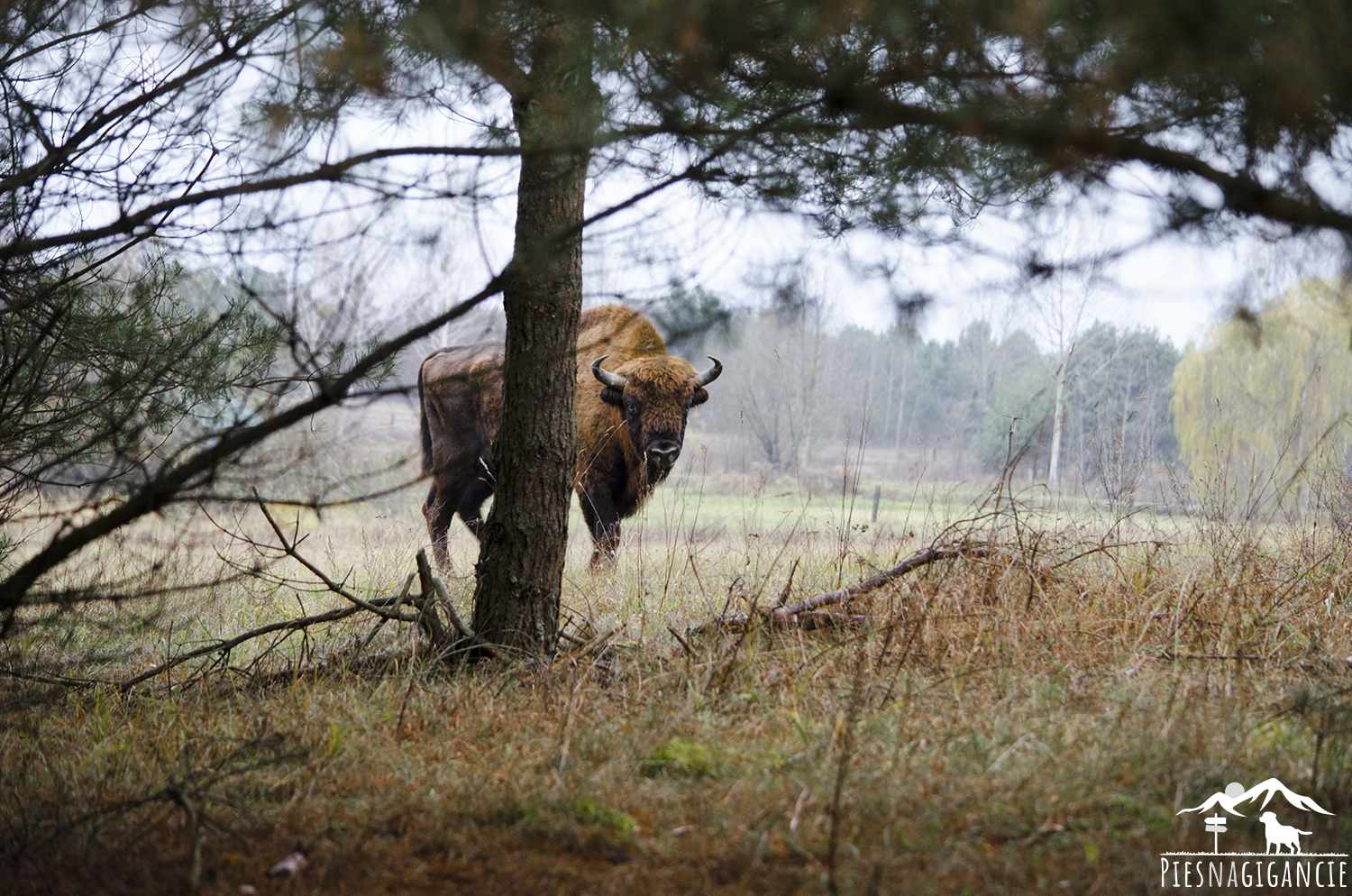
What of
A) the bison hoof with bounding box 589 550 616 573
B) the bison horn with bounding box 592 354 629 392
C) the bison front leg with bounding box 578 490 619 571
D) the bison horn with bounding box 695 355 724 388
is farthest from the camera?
the bison horn with bounding box 695 355 724 388

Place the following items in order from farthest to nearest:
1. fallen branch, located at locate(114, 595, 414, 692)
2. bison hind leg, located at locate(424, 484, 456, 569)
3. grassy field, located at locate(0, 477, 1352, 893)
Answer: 1. bison hind leg, located at locate(424, 484, 456, 569)
2. fallen branch, located at locate(114, 595, 414, 692)
3. grassy field, located at locate(0, 477, 1352, 893)

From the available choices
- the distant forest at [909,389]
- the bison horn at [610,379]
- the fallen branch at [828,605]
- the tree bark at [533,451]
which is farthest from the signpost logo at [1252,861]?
the distant forest at [909,389]

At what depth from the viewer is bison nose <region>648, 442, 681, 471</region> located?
6.51 meters

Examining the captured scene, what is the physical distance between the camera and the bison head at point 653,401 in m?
6.55

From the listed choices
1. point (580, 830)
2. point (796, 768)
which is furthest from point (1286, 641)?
point (580, 830)

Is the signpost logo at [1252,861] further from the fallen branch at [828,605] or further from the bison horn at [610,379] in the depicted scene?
the bison horn at [610,379]

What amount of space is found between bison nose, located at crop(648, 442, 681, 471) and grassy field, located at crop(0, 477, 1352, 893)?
2.23 metres

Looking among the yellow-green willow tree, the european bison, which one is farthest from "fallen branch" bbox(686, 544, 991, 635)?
the yellow-green willow tree

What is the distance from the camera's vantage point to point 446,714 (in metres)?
3.02

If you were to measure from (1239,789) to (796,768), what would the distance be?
1.16 m

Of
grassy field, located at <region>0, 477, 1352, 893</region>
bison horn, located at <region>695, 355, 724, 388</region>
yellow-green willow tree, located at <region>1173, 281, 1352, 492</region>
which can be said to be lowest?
grassy field, located at <region>0, 477, 1352, 893</region>

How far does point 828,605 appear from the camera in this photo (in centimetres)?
393

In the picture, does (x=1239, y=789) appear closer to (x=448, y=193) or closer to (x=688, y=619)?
(x=688, y=619)

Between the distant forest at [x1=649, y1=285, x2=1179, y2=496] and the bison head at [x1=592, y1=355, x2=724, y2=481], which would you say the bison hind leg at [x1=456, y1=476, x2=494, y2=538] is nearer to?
the bison head at [x1=592, y1=355, x2=724, y2=481]
